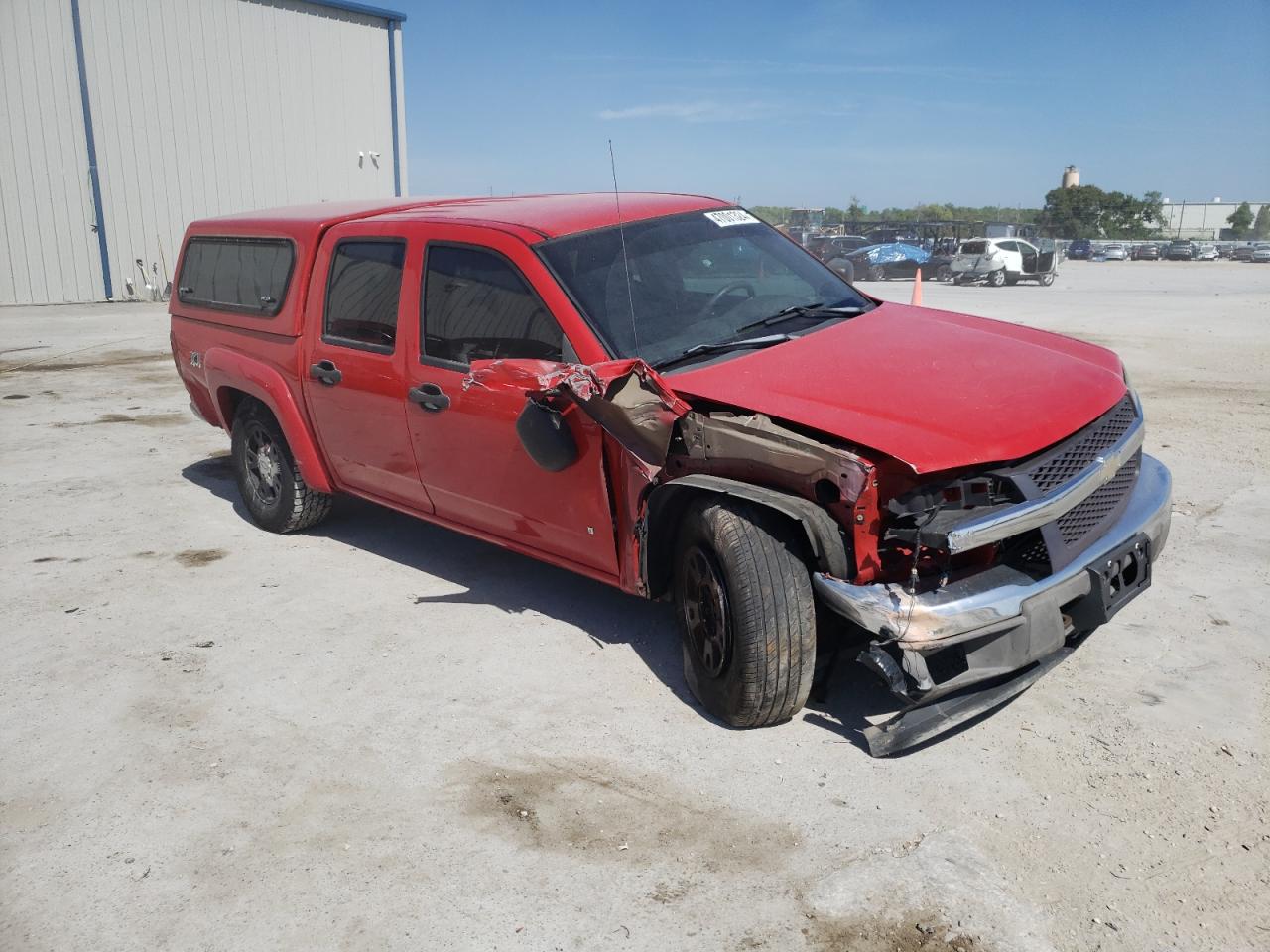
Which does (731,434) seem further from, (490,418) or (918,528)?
(490,418)

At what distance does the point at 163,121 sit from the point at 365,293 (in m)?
20.8

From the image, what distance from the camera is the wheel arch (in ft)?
10.6

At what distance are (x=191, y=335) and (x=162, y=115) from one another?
18.9 metres

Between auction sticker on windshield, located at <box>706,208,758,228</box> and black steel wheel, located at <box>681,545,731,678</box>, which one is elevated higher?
auction sticker on windshield, located at <box>706,208,758,228</box>

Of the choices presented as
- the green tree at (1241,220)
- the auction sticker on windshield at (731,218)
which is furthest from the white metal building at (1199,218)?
the auction sticker on windshield at (731,218)

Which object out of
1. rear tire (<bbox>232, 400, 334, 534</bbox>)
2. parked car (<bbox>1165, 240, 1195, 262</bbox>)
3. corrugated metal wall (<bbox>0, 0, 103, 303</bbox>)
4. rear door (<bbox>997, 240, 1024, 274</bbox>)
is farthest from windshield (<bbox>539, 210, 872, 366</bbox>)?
parked car (<bbox>1165, 240, 1195, 262</bbox>)

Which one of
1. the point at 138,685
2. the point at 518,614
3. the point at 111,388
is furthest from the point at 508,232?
the point at 111,388

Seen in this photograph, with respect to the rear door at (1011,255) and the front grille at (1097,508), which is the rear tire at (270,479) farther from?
the rear door at (1011,255)

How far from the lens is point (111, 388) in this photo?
11023mm

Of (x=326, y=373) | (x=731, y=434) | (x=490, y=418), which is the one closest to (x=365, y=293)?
(x=326, y=373)

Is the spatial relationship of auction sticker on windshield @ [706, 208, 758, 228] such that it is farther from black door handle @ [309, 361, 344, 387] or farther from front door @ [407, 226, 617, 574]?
black door handle @ [309, 361, 344, 387]

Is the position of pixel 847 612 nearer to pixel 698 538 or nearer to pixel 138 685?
pixel 698 538

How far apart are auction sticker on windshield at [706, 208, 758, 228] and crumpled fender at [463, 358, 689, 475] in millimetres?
1486

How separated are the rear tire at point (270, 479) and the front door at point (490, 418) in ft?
4.66
